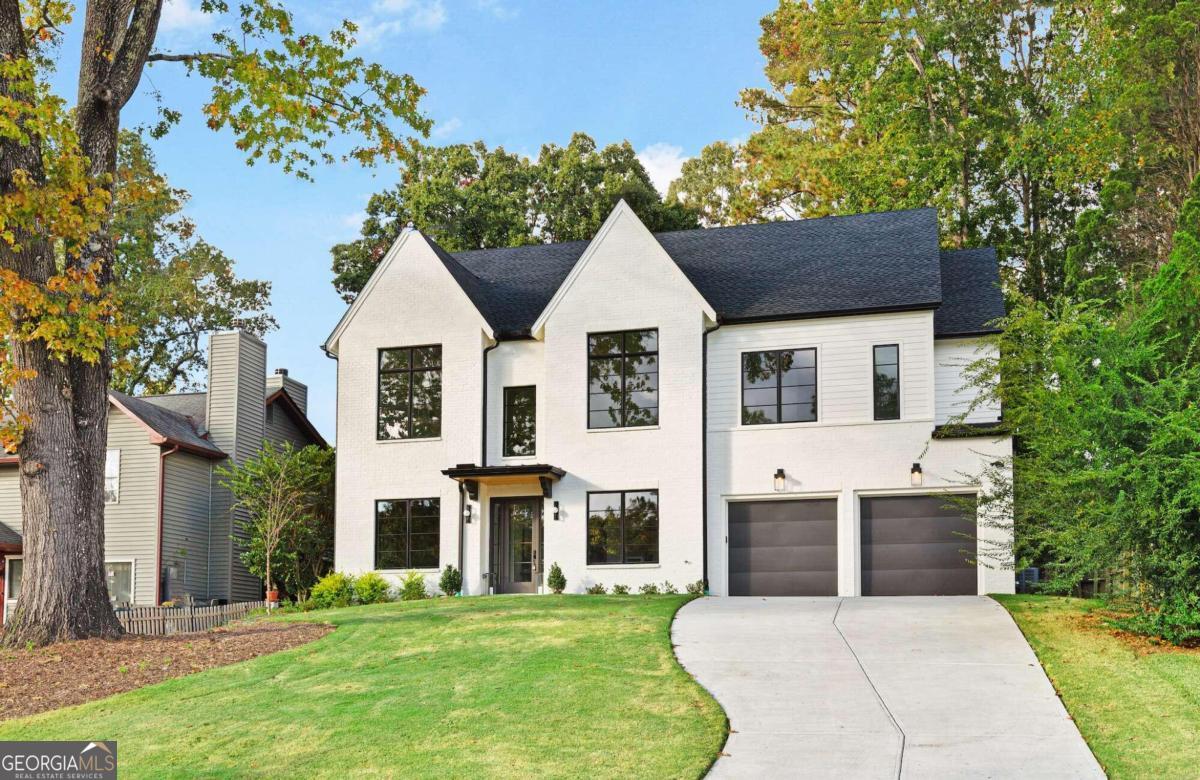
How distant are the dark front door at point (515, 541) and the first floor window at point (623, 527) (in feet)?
4.43

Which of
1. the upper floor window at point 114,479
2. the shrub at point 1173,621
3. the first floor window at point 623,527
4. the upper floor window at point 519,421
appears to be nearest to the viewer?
the shrub at point 1173,621

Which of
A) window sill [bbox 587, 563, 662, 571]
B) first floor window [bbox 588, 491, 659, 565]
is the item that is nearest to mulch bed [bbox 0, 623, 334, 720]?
window sill [bbox 587, 563, 662, 571]

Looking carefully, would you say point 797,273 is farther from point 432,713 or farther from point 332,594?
point 432,713

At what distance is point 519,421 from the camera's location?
24.8 meters

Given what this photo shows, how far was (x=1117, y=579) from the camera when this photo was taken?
14961 mm

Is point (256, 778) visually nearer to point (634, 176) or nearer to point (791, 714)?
point (791, 714)

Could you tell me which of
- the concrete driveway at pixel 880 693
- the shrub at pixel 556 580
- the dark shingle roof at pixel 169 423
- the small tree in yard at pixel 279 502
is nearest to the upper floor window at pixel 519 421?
the shrub at pixel 556 580

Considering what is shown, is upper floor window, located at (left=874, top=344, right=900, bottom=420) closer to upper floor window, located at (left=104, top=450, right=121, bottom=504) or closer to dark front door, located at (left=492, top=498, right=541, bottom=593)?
dark front door, located at (left=492, top=498, right=541, bottom=593)

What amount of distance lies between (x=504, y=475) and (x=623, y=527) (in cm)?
256

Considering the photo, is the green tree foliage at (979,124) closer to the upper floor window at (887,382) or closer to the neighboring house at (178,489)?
the upper floor window at (887,382)

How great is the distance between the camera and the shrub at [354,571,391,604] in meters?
23.6

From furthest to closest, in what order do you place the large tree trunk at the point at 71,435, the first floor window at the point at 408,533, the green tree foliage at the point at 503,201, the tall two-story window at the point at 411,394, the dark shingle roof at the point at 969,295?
the green tree foliage at the point at 503,201 < the tall two-story window at the point at 411,394 < the first floor window at the point at 408,533 < the dark shingle roof at the point at 969,295 < the large tree trunk at the point at 71,435

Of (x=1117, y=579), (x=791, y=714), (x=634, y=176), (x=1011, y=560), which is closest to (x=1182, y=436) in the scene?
(x=1117, y=579)

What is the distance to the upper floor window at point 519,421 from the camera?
969 inches
